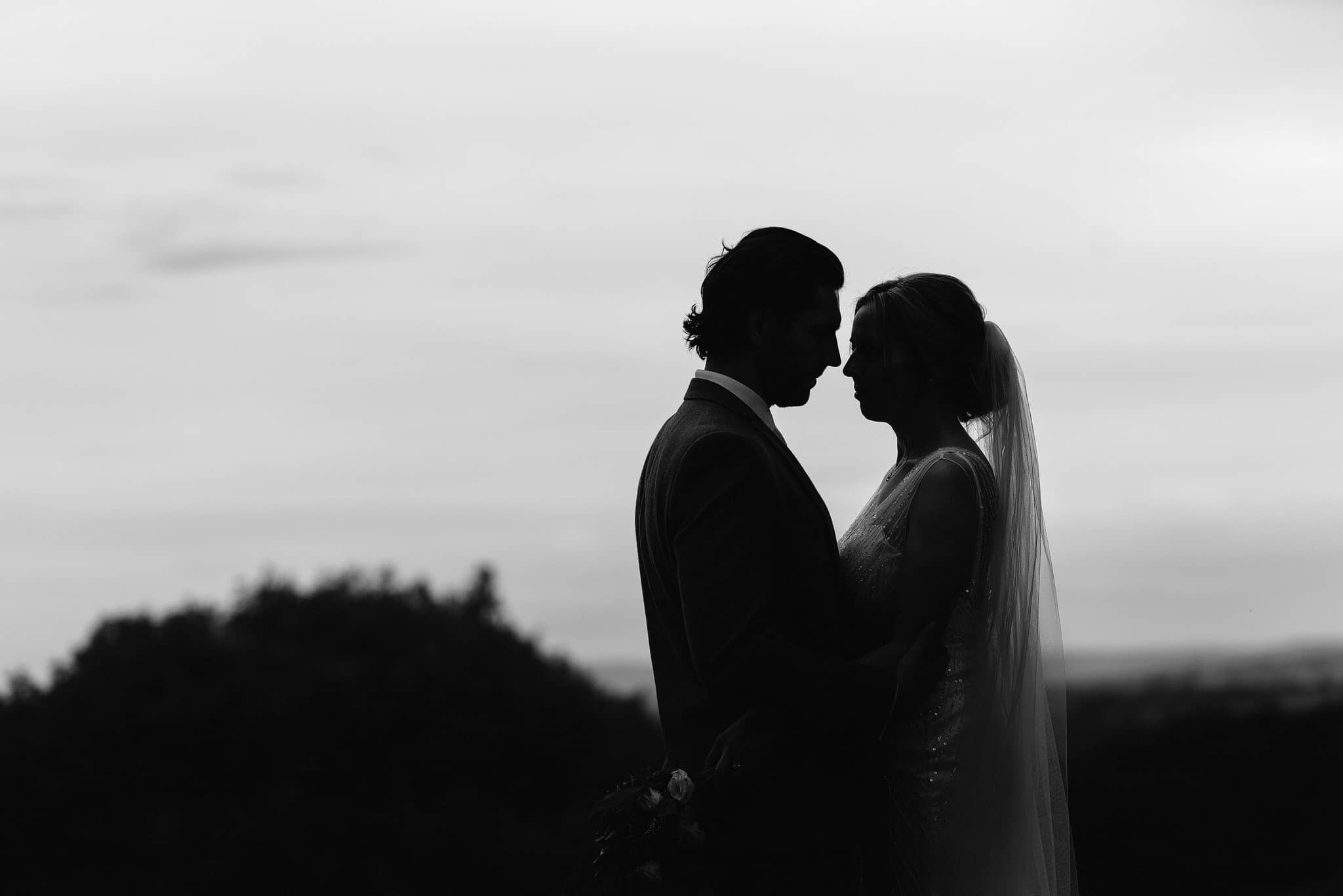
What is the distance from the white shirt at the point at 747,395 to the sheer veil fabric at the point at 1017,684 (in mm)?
1163

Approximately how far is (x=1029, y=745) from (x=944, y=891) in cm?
61

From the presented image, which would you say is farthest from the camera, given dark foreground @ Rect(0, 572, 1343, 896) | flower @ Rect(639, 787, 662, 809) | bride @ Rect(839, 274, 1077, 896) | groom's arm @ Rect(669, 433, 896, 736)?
dark foreground @ Rect(0, 572, 1343, 896)

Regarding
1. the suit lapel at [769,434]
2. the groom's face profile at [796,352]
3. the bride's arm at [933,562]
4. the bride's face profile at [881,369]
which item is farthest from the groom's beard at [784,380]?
the bride's face profile at [881,369]

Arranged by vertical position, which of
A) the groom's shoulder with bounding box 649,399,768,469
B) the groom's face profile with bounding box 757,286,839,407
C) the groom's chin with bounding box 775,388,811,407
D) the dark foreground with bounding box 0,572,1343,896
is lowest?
the dark foreground with bounding box 0,572,1343,896

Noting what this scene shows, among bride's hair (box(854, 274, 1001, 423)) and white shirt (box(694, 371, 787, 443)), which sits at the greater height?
bride's hair (box(854, 274, 1001, 423))

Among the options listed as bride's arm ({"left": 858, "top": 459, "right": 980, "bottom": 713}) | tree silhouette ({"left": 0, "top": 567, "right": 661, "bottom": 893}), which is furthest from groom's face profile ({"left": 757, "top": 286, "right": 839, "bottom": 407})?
tree silhouette ({"left": 0, "top": 567, "right": 661, "bottom": 893})

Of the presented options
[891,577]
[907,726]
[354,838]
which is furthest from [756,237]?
[354,838]

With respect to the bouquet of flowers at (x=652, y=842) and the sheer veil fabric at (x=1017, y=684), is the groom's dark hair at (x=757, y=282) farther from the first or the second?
the bouquet of flowers at (x=652, y=842)

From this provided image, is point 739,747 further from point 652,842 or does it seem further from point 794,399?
point 794,399

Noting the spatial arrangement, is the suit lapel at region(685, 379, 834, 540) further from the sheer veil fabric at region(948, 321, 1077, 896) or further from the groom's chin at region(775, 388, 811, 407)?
the sheer veil fabric at region(948, 321, 1077, 896)

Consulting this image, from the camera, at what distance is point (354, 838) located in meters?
24.5

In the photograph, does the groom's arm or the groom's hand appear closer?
the groom's arm

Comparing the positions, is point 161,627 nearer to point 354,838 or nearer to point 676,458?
point 354,838

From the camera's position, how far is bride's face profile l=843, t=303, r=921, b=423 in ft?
17.5
